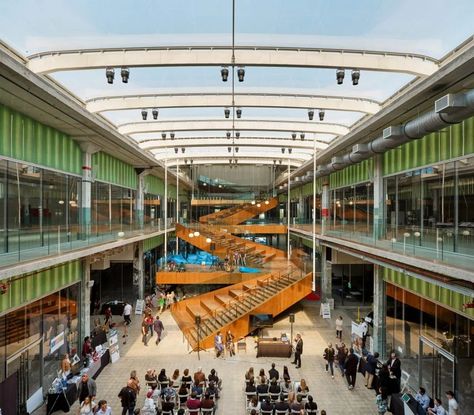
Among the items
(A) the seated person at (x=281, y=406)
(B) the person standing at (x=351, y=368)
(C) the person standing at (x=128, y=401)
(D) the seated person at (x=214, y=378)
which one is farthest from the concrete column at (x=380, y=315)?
(C) the person standing at (x=128, y=401)

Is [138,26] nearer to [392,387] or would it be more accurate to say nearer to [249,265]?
[392,387]

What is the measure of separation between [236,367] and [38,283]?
24.9 ft

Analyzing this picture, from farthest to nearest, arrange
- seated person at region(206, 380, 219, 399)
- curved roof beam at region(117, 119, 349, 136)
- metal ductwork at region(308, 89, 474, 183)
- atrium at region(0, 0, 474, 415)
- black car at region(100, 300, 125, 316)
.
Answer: black car at region(100, 300, 125, 316) < curved roof beam at region(117, 119, 349, 136) < seated person at region(206, 380, 219, 399) < atrium at region(0, 0, 474, 415) < metal ductwork at region(308, 89, 474, 183)

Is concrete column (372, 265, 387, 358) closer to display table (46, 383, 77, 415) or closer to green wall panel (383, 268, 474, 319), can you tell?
green wall panel (383, 268, 474, 319)

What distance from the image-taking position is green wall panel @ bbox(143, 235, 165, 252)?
25.3 m

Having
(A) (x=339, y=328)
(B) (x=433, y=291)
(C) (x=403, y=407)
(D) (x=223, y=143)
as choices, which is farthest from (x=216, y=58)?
(A) (x=339, y=328)

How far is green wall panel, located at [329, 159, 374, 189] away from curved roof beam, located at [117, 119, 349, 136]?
6.20ft

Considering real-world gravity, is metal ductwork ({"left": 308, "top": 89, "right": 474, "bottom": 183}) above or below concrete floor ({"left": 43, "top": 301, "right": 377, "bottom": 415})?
above

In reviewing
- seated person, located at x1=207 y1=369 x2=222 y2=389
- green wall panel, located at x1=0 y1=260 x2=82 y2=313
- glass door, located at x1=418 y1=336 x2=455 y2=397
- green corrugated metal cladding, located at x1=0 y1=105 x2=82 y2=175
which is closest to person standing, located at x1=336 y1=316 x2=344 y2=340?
glass door, located at x1=418 y1=336 x2=455 y2=397

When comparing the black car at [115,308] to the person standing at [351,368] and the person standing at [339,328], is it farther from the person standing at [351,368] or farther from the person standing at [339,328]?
the person standing at [351,368]

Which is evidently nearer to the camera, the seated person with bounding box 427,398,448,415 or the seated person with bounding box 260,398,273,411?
the seated person with bounding box 427,398,448,415

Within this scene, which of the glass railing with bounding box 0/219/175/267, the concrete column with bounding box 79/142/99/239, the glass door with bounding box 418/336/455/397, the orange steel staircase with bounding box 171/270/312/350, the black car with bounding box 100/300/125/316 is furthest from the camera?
the black car with bounding box 100/300/125/316

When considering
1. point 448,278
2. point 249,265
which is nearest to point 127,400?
point 448,278

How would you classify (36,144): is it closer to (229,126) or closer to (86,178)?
(86,178)
